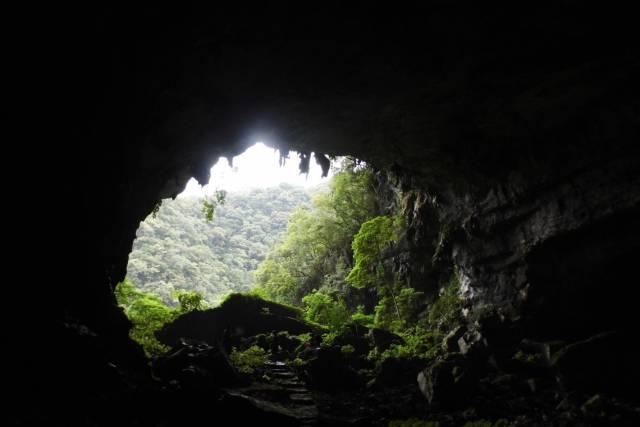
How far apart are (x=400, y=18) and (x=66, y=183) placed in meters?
7.14

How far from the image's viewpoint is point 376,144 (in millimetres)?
12609

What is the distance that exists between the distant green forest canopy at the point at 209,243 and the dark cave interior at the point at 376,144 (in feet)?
88.8

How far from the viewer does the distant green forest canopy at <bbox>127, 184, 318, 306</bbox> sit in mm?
46312

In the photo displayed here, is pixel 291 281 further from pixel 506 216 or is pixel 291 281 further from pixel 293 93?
pixel 293 93

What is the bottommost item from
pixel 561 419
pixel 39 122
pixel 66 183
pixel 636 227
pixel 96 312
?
pixel 561 419

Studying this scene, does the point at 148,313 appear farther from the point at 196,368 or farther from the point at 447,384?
the point at 447,384

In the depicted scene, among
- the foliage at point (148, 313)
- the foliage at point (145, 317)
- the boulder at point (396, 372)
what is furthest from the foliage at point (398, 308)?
the foliage at point (145, 317)

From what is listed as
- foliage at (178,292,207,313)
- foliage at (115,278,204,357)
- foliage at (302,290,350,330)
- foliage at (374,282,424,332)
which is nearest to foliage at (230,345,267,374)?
foliage at (115,278,204,357)

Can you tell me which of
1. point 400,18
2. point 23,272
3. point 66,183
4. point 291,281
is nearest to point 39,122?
point 66,183

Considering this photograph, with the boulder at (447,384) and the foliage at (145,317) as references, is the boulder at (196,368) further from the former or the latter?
the boulder at (447,384)

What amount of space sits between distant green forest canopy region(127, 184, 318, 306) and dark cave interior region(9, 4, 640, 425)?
27.1 m

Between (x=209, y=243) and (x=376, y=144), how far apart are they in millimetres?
52608

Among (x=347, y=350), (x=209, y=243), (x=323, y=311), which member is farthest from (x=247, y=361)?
(x=209, y=243)

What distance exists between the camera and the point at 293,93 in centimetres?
943
